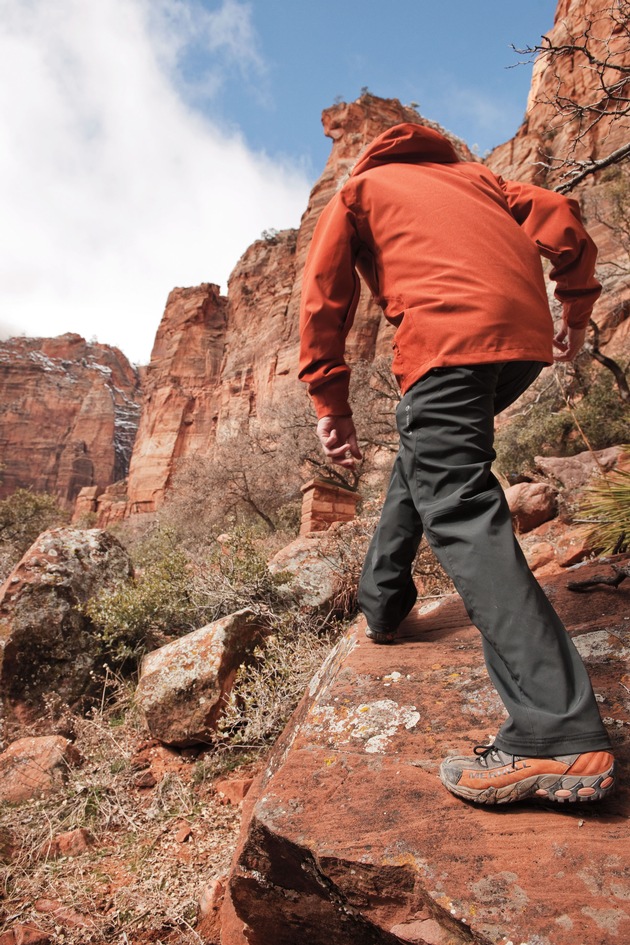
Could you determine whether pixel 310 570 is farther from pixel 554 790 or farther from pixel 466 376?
pixel 554 790

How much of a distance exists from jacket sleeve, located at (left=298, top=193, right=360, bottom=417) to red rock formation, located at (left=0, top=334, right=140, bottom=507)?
7323 cm

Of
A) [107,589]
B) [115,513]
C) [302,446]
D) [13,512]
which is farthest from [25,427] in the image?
[107,589]

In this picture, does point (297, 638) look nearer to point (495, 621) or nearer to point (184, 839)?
point (184, 839)

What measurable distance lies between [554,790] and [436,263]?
4.85 feet

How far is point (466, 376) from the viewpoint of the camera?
1.59m

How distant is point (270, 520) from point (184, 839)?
38.5 ft

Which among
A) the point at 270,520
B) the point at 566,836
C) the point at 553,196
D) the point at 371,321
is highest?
the point at 371,321

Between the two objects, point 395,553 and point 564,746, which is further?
point 395,553

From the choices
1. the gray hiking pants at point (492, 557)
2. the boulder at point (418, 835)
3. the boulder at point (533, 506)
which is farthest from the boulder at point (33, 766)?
the boulder at point (533, 506)

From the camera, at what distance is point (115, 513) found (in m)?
40.0

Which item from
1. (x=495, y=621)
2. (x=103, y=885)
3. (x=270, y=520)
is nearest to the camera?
(x=495, y=621)

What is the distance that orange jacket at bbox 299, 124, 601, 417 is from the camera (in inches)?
63.7

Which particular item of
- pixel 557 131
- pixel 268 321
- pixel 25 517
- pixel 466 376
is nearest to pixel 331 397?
pixel 466 376

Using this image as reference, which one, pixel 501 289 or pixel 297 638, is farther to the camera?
pixel 297 638
